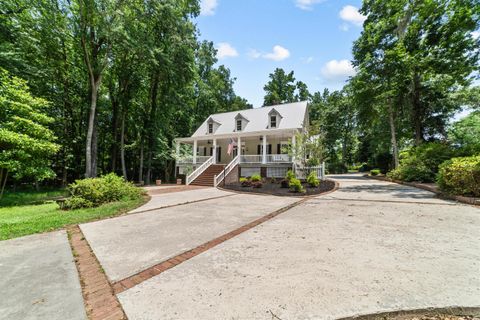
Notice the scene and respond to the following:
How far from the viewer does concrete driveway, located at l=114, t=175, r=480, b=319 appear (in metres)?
2.10

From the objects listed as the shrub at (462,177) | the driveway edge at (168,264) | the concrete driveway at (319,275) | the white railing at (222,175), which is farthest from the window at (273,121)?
the driveway edge at (168,264)

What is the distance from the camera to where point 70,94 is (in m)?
17.5

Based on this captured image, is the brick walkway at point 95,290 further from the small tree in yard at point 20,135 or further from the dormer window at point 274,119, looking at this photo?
the dormer window at point 274,119

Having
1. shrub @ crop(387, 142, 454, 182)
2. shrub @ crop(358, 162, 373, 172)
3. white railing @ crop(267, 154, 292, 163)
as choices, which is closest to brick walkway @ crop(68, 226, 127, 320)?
white railing @ crop(267, 154, 292, 163)

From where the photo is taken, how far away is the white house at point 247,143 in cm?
1697

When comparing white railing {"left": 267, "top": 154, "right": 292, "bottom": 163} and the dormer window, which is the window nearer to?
the dormer window

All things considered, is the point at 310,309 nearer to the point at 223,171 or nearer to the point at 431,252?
the point at 431,252

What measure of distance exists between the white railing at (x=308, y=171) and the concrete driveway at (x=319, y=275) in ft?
32.9

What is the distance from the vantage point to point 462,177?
7824mm

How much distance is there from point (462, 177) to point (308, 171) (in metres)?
8.18

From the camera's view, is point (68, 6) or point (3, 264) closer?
point (3, 264)

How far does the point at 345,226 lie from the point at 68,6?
715 inches

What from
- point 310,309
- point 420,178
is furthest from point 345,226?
point 420,178

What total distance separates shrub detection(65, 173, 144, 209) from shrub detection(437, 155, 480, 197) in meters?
13.7
